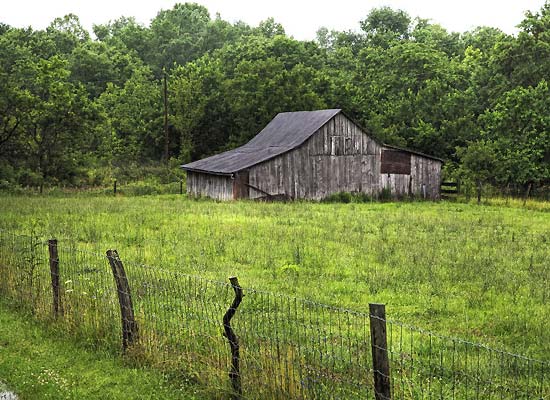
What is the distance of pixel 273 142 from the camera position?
1510 inches

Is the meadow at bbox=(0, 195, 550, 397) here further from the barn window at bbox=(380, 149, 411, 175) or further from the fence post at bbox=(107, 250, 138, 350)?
the barn window at bbox=(380, 149, 411, 175)

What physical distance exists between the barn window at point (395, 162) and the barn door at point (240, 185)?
29.7 feet

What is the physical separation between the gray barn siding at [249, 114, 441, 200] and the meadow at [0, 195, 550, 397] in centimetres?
796

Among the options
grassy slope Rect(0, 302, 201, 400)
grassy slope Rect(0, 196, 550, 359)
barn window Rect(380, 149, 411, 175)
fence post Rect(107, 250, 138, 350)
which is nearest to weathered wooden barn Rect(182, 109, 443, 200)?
barn window Rect(380, 149, 411, 175)

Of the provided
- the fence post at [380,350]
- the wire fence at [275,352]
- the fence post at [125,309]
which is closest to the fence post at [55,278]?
the wire fence at [275,352]

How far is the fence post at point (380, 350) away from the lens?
209 inches

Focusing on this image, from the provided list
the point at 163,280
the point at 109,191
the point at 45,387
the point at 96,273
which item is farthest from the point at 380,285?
the point at 109,191

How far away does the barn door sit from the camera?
32.4m

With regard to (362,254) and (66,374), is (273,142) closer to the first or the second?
(362,254)

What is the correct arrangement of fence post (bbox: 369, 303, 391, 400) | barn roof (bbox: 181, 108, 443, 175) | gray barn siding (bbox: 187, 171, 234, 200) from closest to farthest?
fence post (bbox: 369, 303, 391, 400), gray barn siding (bbox: 187, 171, 234, 200), barn roof (bbox: 181, 108, 443, 175)

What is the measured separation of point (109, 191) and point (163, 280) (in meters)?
28.0

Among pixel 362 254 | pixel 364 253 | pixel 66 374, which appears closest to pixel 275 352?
pixel 66 374

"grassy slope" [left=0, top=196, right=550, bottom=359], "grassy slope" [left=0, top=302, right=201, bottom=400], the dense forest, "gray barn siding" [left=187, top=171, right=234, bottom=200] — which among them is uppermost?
the dense forest

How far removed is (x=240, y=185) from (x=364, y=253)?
17.7 meters
